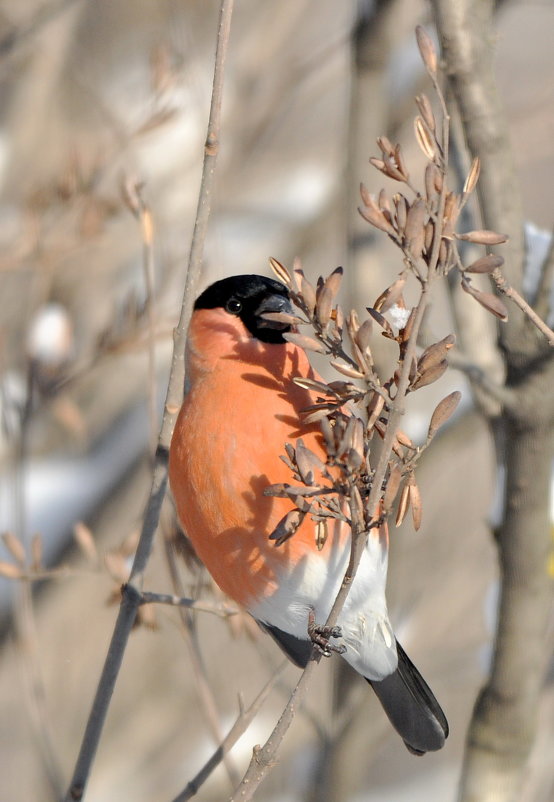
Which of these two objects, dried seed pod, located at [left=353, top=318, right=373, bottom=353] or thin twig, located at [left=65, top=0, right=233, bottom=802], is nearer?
dried seed pod, located at [left=353, top=318, right=373, bottom=353]

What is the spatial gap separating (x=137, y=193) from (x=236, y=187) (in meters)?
2.16

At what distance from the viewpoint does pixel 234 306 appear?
1596 mm

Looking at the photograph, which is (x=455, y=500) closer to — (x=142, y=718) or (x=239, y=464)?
(x=142, y=718)

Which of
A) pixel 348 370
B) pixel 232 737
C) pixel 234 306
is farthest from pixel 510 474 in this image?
pixel 348 370

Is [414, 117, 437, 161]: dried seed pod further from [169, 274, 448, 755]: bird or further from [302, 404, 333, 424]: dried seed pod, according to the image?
[169, 274, 448, 755]: bird

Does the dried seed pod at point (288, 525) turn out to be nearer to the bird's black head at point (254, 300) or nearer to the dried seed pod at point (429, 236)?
the dried seed pod at point (429, 236)

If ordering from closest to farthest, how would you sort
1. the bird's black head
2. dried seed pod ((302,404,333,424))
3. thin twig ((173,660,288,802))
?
dried seed pod ((302,404,333,424)), thin twig ((173,660,288,802)), the bird's black head

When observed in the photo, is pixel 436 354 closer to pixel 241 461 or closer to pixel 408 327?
pixel 408 327

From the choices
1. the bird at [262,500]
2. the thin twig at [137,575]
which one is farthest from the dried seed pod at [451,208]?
the bird at [262,500]

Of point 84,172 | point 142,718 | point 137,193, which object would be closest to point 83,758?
point 137,193

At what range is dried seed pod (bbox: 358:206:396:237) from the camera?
0.91 metres

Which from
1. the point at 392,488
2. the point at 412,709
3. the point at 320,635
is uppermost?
the point at 392,488

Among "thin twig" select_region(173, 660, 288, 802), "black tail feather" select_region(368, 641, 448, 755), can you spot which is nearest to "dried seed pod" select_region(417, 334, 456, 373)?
"thin twig" select_region(173, 660, 288, 802)

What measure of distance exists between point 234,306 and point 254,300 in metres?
0.04
